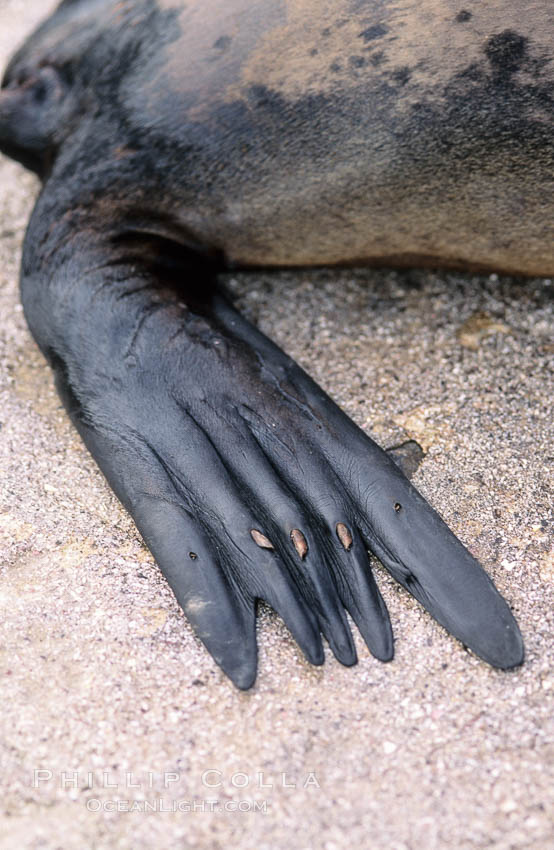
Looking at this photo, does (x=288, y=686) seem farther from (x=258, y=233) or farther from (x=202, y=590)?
(x=258, y=233)

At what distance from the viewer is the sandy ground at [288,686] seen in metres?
1.37

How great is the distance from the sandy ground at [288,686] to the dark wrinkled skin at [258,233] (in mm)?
75

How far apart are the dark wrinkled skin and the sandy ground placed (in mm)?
75

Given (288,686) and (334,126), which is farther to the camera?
(334,126)

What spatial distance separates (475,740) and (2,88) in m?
2.31

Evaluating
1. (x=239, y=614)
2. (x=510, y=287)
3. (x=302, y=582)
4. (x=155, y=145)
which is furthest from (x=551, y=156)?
(x=239, y=614)

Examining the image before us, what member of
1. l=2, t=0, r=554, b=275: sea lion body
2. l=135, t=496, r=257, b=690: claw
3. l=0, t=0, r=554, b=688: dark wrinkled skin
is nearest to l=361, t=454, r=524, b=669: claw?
l=0, t=0, r=554, b=688: dark wrinkled skin

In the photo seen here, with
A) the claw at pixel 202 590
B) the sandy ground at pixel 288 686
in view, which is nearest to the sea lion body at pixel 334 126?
the sandy ground at pixel 288 686

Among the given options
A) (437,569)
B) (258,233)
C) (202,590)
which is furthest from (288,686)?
(258,233)

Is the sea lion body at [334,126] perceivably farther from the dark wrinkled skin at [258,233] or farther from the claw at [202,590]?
the claw at [202,590]

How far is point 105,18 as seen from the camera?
2352 millimetres

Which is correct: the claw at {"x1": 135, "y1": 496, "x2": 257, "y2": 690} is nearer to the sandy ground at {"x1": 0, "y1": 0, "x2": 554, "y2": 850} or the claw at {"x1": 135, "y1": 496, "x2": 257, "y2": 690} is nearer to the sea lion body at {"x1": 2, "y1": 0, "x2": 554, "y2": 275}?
the sandy ground at {"x1": 0, "y1": 0, "x2": 554, "y2": 850}

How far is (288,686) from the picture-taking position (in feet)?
5.08

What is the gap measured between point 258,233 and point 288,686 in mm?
1267
